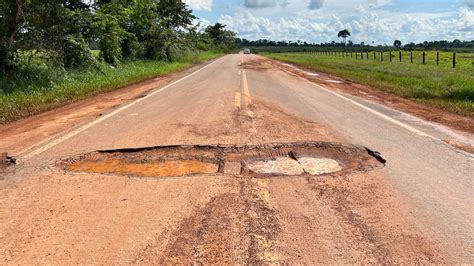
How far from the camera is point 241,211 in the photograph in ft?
11.9

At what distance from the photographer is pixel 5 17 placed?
519 inches

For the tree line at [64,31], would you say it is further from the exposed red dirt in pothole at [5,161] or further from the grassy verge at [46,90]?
the exposed red dirt in pothole at [5,161]

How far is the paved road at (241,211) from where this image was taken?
2979 mm

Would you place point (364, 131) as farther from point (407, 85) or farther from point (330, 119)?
point (407, 85)

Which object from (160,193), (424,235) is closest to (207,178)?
(160,193)

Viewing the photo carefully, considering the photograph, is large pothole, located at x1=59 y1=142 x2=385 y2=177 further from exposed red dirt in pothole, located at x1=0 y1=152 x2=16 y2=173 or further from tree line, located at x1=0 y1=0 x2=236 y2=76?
tree line, located at x1=0 y1=0 x2=236 y2=76

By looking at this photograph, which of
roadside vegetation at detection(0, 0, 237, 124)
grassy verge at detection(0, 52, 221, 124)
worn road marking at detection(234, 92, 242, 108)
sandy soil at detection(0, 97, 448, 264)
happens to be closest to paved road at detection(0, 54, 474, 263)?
sandy soil at detection(0, 97, 448, 264)

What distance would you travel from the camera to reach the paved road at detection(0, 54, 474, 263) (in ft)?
9.77

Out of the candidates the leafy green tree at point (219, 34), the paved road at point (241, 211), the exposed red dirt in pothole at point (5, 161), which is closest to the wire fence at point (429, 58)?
the paved road at point (241, 211)

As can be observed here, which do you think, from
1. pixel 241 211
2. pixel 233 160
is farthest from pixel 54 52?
pixel 241 211

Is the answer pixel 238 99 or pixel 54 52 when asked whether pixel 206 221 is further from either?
pixel 54 52

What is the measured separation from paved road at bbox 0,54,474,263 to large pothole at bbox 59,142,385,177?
198mm

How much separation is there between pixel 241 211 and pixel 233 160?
1590mm

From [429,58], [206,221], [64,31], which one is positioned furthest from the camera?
[429,58]
